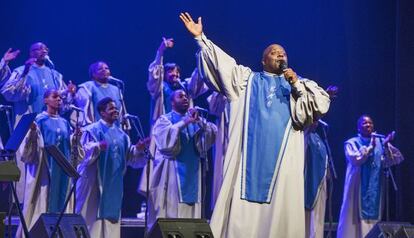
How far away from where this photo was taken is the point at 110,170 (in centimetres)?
A: 948

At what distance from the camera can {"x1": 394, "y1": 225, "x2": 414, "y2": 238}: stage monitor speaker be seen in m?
7.09

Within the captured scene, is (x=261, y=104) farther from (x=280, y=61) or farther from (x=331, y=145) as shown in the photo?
(x=331, y=145)

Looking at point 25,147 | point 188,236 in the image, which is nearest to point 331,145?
point 25,147

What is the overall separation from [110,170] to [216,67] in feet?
10.8

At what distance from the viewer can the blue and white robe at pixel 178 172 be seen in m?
9.91

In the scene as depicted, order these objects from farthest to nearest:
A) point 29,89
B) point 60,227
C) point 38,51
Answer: point 38,51, point 29,89, point 60,227

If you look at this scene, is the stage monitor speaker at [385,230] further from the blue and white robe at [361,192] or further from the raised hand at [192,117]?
the blue and white robe at [361,192]

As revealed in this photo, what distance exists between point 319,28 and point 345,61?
1.97ft

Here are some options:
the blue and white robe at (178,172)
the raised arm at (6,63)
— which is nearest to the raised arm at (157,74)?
the blue and white robe at (178,172)

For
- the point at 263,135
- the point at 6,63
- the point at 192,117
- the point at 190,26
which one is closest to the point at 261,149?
the point at 263,135

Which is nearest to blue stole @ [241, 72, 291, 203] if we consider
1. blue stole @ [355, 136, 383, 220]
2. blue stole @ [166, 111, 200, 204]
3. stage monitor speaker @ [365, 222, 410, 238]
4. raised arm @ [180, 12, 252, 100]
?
raised arm @ [180, 12, 252, 100]

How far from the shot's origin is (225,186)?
6539 millimetres

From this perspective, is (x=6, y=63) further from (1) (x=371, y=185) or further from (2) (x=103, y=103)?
(1) (x=371, y=185)

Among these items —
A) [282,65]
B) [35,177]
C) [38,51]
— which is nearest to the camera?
[282,65]
